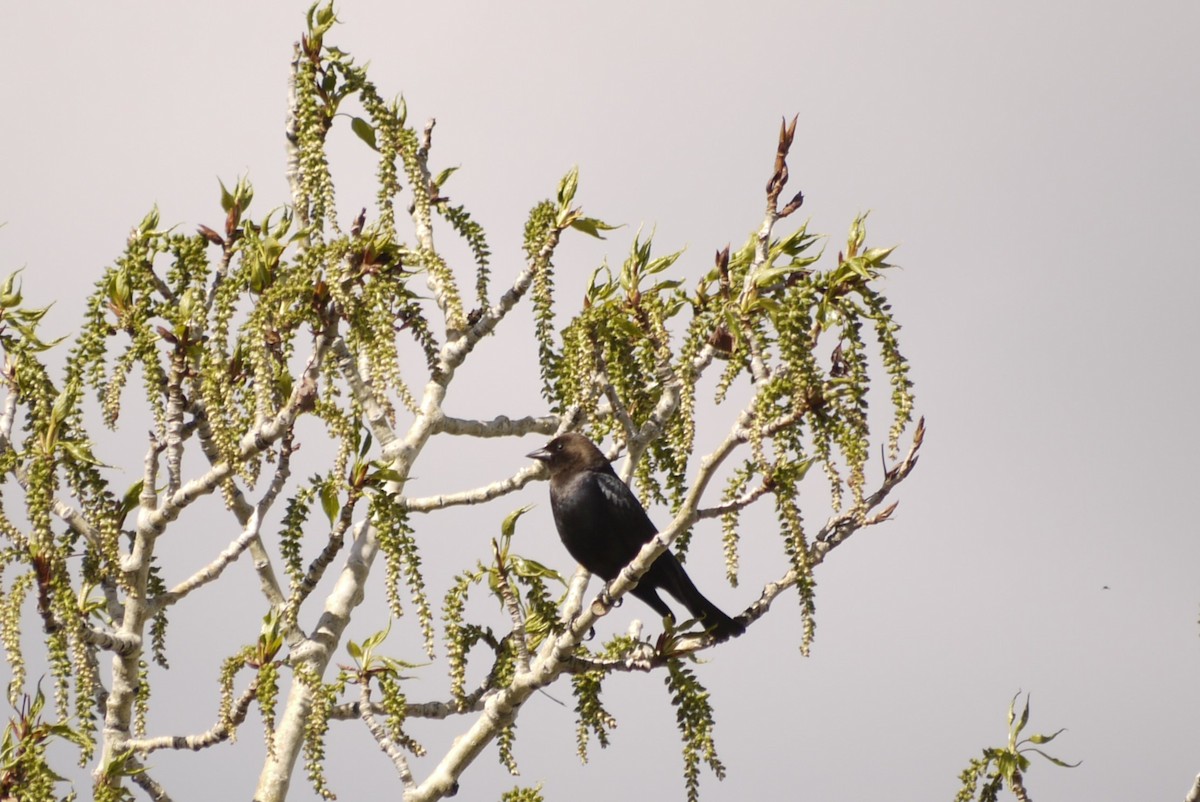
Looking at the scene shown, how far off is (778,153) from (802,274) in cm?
48

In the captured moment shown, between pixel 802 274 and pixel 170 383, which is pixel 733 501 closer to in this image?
pixel 802 274

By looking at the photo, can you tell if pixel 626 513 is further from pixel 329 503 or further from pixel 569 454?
pixel 329 503

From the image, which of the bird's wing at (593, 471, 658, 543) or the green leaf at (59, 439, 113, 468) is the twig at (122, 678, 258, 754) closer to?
the green leaf at (59, 439, 113, 468)

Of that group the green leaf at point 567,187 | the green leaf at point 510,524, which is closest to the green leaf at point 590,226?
the green leaf at point 567,187

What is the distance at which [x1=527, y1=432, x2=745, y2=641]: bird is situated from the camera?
8.38 m

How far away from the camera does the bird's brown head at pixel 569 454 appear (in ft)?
28.5

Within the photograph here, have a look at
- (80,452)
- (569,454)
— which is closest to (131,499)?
(80,452)

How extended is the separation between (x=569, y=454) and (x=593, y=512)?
48cm

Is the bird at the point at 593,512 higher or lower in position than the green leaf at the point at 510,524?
higher

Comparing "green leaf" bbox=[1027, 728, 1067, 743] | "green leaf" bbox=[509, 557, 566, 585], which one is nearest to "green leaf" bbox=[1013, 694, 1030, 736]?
"green leaf" bbox=[1027, 728, 1067, 743]

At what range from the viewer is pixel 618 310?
5.75 meters

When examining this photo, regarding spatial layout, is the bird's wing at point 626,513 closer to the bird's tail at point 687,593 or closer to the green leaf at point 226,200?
the bird's tail at point 687,593

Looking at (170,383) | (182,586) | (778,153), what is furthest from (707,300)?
(182,586)

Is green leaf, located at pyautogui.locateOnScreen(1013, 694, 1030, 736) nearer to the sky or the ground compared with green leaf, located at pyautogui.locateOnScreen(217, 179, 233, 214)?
nearer to the ground
